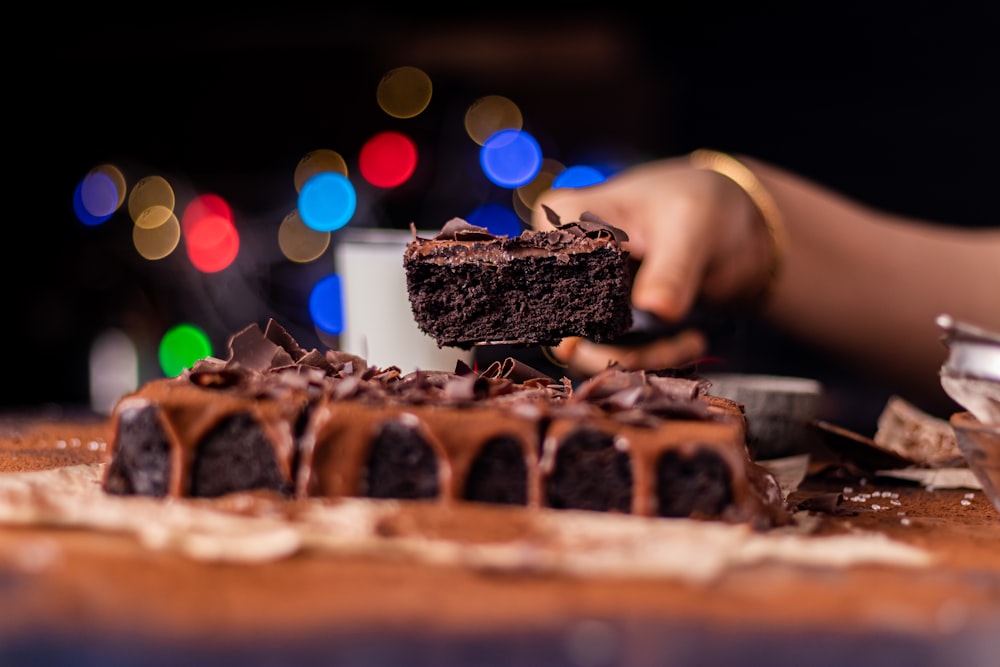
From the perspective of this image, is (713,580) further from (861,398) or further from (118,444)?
(861,398)

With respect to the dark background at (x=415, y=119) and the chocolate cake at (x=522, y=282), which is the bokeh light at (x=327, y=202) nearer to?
the dark background at (x=415, y=119)

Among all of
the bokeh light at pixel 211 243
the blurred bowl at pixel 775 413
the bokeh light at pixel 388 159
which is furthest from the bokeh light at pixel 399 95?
the blurred bowl at pixel 775 413

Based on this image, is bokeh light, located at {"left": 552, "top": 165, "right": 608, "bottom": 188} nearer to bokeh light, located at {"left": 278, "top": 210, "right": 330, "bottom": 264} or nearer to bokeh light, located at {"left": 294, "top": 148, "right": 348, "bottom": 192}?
bokeh light, located at {"left": 294, "top": 148, "right": 348, "bottom": 192}

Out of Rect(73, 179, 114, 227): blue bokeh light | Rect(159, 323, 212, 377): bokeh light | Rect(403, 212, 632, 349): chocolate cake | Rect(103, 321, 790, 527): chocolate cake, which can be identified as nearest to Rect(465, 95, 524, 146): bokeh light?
Rect(159, 323, 212, 377): bokeh light

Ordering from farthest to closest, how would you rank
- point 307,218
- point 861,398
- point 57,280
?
point 57,280 < point 307,218 < point 861,398

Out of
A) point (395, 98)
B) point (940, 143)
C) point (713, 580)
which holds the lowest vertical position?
point (713, 580)

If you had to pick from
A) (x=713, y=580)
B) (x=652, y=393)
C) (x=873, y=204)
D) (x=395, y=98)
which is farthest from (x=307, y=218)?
(x=713, y=580)
